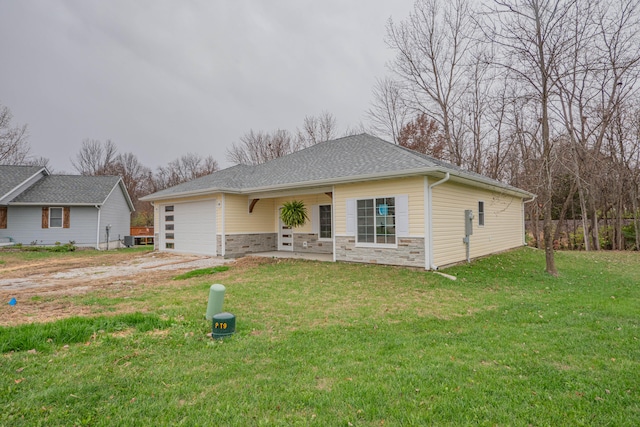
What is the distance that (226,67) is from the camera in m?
15.7

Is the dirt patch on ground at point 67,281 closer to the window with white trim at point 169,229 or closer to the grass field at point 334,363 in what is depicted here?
the grass field at point 334,363

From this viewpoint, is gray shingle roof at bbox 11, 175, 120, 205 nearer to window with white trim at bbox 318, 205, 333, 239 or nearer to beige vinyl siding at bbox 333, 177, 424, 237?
window with white trim at bbox 318, 205, 333, 239

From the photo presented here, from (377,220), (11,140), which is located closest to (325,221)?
(377,220)

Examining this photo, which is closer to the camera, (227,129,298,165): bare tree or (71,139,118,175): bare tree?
(227,129,298,165): bare tree

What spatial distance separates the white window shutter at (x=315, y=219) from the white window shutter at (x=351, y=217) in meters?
2.91

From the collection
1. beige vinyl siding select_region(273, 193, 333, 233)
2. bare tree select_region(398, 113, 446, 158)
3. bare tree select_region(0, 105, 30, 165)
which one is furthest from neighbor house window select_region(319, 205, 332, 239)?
bare tree select_region(0, 105, 30, 165)

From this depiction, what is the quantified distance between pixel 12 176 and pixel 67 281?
14.8 metres

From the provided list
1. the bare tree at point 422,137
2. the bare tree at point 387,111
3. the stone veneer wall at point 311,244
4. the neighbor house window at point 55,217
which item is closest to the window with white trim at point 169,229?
the stone veneer wall at point 311,244

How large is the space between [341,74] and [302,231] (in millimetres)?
10309

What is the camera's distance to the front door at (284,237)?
529 inches

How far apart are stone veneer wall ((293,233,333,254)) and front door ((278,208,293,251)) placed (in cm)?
23

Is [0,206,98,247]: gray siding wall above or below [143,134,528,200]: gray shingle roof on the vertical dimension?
below

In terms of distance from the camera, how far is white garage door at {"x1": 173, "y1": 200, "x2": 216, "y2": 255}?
1248 centimetres

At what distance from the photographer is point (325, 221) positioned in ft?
41.2
